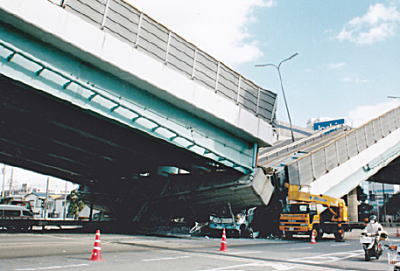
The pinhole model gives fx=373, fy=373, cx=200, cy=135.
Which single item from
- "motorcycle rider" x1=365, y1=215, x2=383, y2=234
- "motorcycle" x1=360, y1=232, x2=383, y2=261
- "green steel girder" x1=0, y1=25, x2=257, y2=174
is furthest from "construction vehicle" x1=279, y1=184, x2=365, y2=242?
"motorcycle" x1=360, y1=232, x2=383, y2=261

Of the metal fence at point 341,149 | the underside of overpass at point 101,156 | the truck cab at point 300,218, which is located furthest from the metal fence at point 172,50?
the truck cab at point 300,218

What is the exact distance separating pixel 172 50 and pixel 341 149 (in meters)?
20.2

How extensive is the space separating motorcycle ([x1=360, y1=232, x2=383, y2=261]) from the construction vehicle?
10555 millimetres

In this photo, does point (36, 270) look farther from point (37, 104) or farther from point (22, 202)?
point (22, 202)

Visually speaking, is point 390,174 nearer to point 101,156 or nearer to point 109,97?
point 101,156

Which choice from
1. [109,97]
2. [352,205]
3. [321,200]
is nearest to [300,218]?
[321,200]

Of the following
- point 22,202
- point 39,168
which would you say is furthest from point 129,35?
point 22,202

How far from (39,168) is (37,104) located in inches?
914

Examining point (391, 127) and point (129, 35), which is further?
point (391, 127)

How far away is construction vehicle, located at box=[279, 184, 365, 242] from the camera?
23469 millimetres

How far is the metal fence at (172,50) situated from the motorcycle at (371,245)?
44.8 feet

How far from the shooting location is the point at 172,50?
21969mm

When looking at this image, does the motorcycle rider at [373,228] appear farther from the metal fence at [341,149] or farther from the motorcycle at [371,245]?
the metal fence at [341,149]

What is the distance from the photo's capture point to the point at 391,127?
38625 millimetres
